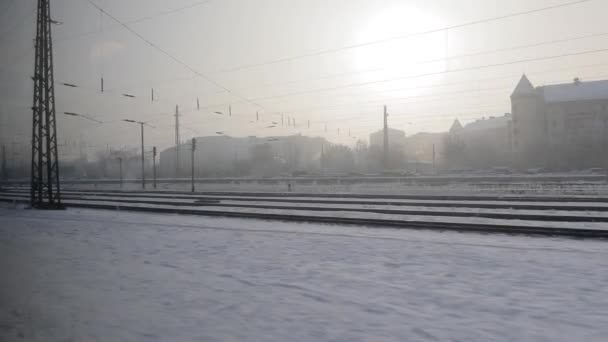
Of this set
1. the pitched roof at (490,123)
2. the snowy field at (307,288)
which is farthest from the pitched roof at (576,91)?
the snowy field at (307,288)

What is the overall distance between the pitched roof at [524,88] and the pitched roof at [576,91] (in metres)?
2.23

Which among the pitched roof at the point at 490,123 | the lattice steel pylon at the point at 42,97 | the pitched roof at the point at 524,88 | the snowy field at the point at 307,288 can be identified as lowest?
the snowy field at the point at 307,288

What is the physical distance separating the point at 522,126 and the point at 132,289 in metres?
78.5

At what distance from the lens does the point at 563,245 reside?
25.3ft

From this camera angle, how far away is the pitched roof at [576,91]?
6225cm

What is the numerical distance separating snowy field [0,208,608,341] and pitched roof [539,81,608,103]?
72.5 m

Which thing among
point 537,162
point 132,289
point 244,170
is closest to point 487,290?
point 132,289

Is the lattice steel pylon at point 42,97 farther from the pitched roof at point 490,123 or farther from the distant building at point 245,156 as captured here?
the pitched roof at point 490,123

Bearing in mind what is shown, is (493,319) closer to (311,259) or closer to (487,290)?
(487,290)

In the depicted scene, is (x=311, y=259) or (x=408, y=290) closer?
(x=408, y=290)

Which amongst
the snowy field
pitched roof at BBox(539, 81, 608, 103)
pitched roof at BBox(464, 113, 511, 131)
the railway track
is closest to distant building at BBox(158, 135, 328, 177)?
pitched roof at BBox(464, 113, 511, 131)

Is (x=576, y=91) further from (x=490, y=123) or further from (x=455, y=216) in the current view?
(x=455, y=216)

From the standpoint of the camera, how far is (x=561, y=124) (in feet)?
208

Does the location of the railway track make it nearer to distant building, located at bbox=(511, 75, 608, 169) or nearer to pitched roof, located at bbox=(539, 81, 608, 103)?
distant building, located at bbox=(511, 75, 608, 169)
